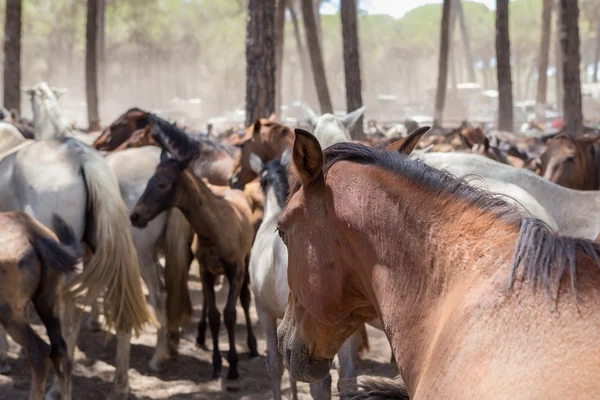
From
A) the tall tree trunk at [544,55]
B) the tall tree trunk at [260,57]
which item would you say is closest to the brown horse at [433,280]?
the tall tree trunk at [260,57]

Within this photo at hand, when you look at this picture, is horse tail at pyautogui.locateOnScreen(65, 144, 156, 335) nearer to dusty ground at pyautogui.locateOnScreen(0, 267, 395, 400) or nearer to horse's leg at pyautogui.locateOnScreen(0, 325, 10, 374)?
dusty ground at pyautogui.locateOnScreen(0, 267, 395, 400)

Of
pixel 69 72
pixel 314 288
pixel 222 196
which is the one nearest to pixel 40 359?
pixel 222 196

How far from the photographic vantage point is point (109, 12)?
53.0 meters

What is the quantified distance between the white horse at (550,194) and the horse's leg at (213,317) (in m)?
2.81

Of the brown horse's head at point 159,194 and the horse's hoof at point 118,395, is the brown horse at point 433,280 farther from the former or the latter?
the brown horse's head at point 159,194

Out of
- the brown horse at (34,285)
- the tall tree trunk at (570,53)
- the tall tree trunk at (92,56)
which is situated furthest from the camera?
the tall tree trunk at (92,56)

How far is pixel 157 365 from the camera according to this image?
→ 23.6 feet

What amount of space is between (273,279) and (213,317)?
85.7 inches

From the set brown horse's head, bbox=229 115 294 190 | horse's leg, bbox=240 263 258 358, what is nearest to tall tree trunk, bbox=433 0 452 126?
brown horse's head, bbox=229 115 294 190

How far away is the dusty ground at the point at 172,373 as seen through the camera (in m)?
6.50

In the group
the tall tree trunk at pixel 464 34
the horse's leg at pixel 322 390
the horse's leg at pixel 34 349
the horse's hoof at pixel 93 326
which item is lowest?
the horse's hoof at pixel 93 326

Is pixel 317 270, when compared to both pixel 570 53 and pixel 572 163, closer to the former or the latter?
pixel 572 163

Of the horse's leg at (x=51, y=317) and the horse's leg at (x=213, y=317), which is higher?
the horse's leg at (x=51, y=317)

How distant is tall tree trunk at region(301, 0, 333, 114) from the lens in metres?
18.3
